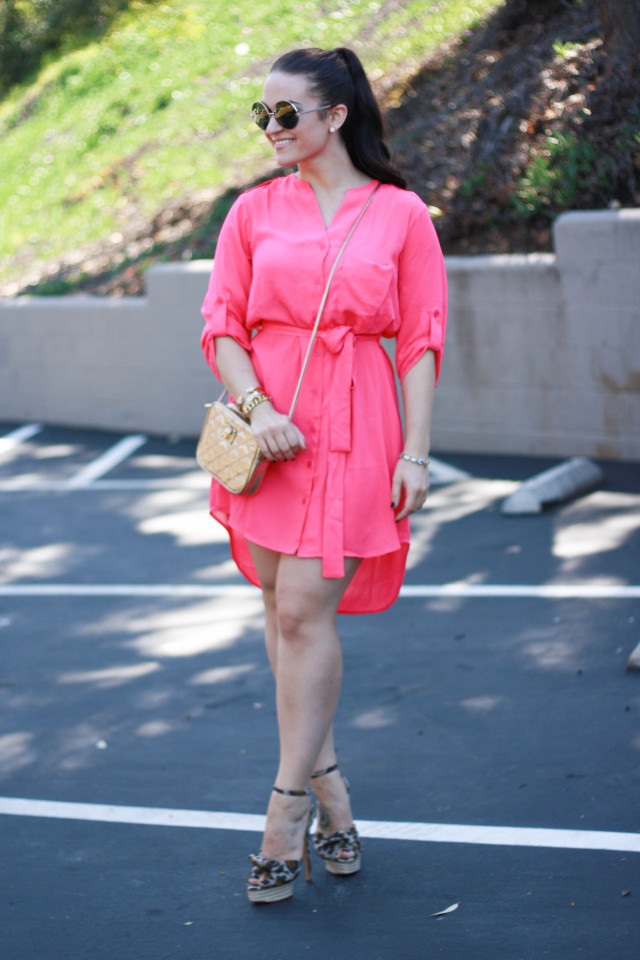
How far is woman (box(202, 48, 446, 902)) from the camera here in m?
3.02

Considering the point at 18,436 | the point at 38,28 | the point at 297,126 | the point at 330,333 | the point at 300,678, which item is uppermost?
the point at 297,126

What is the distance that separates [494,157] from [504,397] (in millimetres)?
2725

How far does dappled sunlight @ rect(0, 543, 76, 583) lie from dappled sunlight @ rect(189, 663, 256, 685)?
6.70 feet

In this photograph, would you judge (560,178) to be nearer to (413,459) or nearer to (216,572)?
(216,572)

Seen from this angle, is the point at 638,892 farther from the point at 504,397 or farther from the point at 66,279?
the point at 66,279

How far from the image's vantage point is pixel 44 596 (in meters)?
6.30

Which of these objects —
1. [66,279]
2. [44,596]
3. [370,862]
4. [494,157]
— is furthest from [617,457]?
[66,279]

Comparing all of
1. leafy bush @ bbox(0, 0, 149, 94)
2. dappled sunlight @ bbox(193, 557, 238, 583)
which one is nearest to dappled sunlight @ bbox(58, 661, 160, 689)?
dappled sunlight @ bbox(193, 557, 238, 583)

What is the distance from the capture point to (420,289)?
3125 mm

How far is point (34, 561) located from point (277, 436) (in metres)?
4.42

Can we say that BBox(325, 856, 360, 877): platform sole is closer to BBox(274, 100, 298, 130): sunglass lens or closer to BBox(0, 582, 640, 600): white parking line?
BBox(274, 100, 298, 130): sunglass lens

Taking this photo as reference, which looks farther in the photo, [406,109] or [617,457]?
[406,109]

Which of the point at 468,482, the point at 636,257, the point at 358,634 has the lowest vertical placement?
the point at 468,482

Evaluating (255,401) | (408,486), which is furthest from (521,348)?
(255,401)
